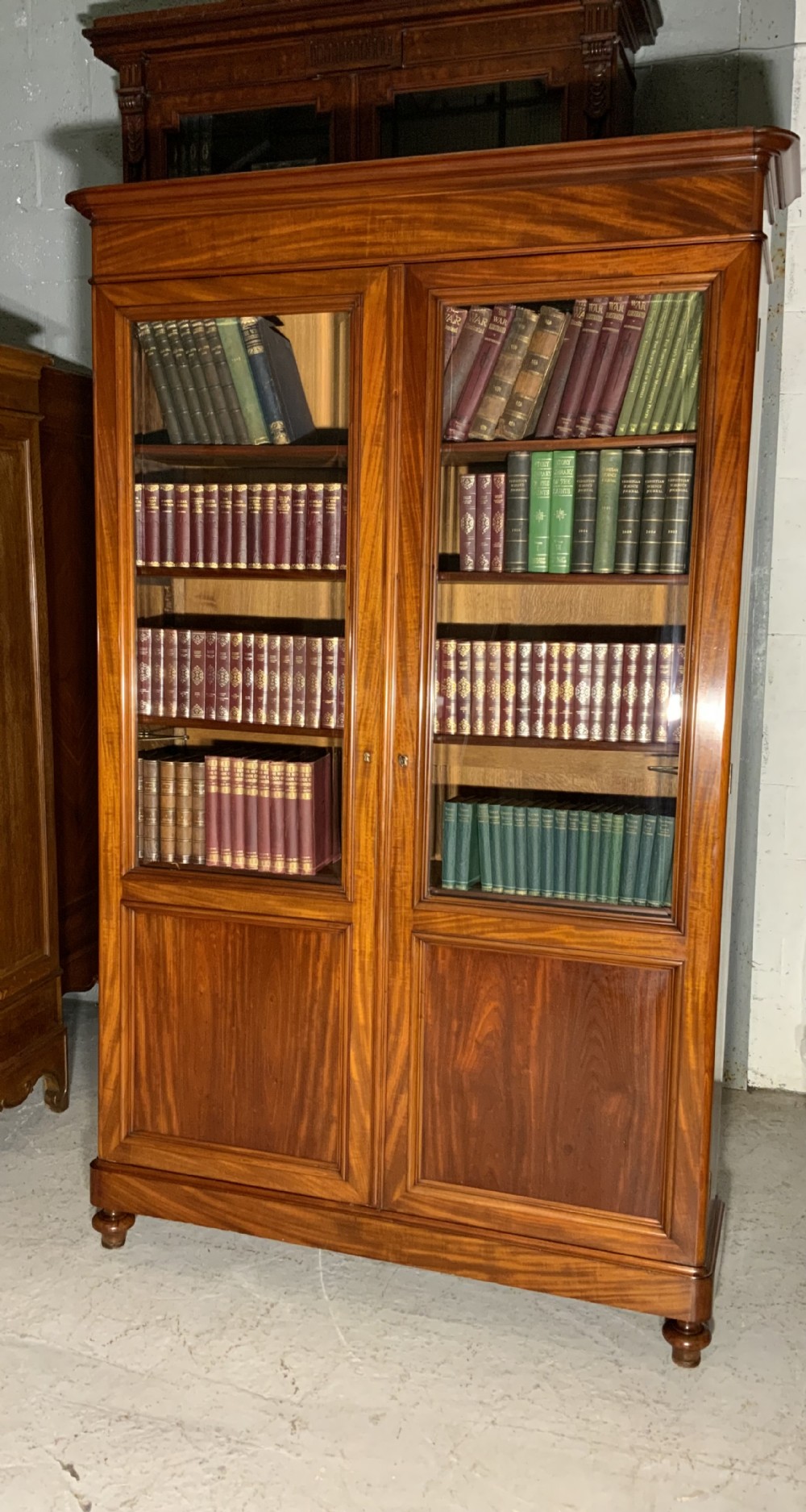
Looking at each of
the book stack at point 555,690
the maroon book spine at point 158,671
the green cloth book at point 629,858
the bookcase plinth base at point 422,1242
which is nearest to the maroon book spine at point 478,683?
the book stack at point 555,690

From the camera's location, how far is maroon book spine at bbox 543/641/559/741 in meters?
2.38

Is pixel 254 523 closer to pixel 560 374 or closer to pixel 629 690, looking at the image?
pixel 560 374

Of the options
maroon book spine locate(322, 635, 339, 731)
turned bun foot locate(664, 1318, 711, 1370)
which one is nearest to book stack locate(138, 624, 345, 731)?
maroon book spine locate(322, 635, 339, 731)

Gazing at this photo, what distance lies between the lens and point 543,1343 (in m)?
2.36

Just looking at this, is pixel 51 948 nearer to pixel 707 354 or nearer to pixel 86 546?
pixel 86 546

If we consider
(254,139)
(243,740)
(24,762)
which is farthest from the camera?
(24,762)

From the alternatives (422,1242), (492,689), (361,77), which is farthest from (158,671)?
(361,77)

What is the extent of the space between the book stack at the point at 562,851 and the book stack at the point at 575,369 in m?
0.74

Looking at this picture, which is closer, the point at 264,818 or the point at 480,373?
the point at 480,373

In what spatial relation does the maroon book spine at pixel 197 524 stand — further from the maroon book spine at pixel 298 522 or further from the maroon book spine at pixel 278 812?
the maroon book spine at pixel 278 812

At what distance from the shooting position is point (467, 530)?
238 centimetres

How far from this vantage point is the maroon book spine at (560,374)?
2266 mm

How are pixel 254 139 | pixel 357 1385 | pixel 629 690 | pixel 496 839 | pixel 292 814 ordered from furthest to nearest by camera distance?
pixel 254 139 → pixel 292 814 → pixel 496 839 → pixel 629 690 → pixel 357 1385

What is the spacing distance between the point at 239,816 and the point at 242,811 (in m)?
0.01
